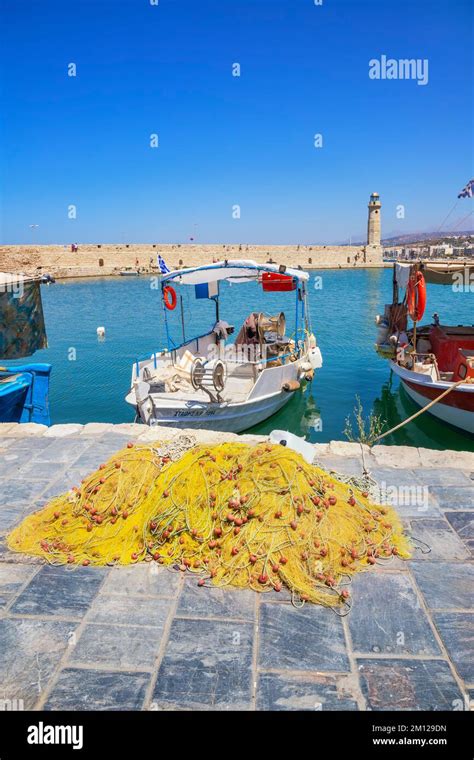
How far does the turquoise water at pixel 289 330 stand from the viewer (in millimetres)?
13391

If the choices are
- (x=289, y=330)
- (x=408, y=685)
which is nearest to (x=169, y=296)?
(x=408, y=685)

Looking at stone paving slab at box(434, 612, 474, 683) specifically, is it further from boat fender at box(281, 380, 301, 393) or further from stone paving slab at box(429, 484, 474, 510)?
boat fender at box(281, 380, 301, 393)

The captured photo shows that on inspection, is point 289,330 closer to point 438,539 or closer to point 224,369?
point 224,369

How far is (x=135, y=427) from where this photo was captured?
750 cm

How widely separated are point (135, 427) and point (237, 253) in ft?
242

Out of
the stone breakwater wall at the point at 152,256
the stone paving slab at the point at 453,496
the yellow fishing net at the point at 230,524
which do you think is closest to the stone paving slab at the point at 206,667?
the yellow fishing net at the point at 230,524

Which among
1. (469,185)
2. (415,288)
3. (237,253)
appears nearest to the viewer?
(415,288)

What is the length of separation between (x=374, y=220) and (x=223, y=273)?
76.8 meters

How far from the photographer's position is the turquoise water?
43.9 feet

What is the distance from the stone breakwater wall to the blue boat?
2241 inches

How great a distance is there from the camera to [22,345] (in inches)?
413

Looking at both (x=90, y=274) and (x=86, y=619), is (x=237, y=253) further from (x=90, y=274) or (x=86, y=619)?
(x=86, y=619)
